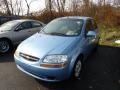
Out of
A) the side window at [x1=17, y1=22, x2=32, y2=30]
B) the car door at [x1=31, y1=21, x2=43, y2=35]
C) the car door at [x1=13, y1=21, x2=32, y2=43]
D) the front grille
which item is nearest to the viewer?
the front grille

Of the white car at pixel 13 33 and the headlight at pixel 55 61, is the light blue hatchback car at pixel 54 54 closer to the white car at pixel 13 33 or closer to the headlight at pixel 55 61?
the headlight at pixel 55 61

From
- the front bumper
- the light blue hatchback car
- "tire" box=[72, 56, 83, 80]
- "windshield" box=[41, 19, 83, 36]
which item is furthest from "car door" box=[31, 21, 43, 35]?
the front bumper

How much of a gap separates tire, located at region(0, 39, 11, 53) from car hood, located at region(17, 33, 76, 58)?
2.73 m

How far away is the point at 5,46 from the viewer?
7.24 m

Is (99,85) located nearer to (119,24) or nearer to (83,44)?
(83,44)

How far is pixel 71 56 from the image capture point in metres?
4.06

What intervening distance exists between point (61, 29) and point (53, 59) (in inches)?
65.0

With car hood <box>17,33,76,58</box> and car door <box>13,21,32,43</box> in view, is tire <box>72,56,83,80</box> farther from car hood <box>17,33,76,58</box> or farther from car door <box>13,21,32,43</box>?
car door <box>13,21,32,43</box>

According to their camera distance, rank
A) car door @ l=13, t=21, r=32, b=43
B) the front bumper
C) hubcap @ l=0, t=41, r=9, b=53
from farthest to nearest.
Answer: car door @ l=13, t=21, r=32, b=43
hubcap @ l=0, t=41, r=9, b=53
the front bumper

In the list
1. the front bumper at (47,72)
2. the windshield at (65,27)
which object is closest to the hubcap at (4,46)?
the windshield at (65,27)

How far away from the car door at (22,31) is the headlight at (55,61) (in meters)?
3.98

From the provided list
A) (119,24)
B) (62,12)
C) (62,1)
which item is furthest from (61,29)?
(62,1)

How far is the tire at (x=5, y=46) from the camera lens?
7133 millimetres

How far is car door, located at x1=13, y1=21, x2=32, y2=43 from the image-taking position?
7504 mm
